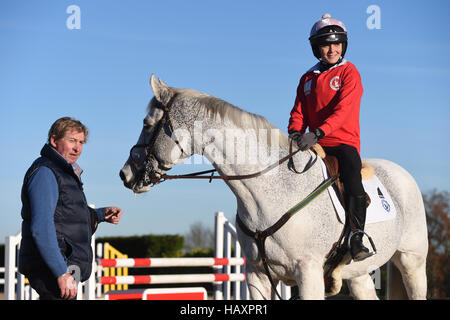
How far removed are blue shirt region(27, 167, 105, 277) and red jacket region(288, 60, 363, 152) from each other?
8.05 feet

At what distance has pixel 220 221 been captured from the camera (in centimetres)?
977

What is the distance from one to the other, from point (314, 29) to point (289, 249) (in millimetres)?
2126

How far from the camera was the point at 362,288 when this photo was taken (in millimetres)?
6270

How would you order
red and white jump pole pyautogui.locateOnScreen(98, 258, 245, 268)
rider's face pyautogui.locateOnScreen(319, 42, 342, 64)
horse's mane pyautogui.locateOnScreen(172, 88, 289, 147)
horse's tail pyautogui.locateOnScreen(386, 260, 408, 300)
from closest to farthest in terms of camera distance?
1. horse's mane pyautogui.locateOnScreen(172, 88, 289, 147)
2. rider's face pyautogui.locateOnScreen(319, 42, 342, 64)
3. horse's tail pyautogui.locateOnScreen(386, 260, 408, 300)
4. red and white jump pole pyautogui.locateOnScreen(98, 258, 245, 268)

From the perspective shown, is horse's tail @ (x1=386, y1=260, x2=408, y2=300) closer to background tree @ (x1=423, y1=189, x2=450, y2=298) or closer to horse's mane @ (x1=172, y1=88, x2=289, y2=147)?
horse's mane @ (x1=172, y1=88, x2=289, y2=147)

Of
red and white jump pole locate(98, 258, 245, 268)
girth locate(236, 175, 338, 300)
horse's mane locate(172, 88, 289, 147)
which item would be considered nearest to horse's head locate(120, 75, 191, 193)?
horse's mane locate(172, 88, 289, 147)

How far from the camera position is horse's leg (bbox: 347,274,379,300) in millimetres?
6261

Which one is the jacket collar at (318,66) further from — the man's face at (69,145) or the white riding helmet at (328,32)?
the man's face at (69,145)

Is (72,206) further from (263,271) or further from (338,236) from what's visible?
(338,236)

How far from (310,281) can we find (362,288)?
6.43ft

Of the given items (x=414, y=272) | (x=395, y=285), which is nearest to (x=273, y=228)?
(x=414, y=272)

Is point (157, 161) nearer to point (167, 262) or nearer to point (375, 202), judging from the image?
point (375, 202)
